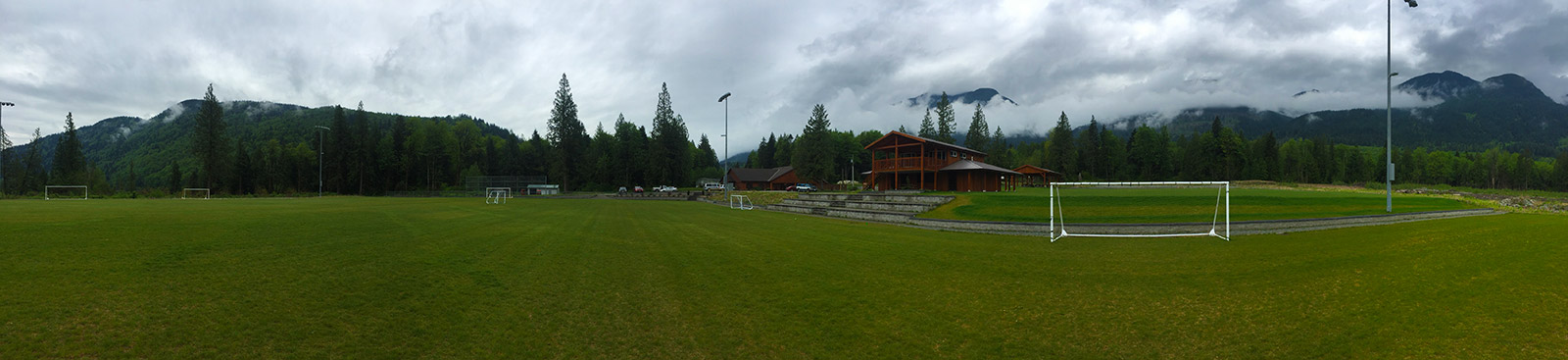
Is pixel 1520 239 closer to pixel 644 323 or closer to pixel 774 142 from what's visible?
pixel 644 323

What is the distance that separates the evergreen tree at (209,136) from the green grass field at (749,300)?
Result: 222 feet

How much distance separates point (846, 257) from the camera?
1016cm

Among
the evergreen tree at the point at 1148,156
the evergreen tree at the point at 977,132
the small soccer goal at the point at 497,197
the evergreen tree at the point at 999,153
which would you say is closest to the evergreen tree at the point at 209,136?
the small soccer goal at the point at 497,197

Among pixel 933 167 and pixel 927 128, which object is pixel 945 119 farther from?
pixel 933 167

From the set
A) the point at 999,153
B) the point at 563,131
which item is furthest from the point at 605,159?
the point at 999,153

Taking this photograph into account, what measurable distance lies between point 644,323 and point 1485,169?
16385 centimetres

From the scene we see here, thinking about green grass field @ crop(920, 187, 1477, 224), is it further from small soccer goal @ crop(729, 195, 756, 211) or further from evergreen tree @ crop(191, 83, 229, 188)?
evergreen tree @ crop(191, 83, 229, 188)

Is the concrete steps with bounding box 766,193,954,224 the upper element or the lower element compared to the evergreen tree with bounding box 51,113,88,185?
lower

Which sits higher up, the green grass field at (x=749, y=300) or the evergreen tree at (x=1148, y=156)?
the evergreen tree at (x=1148, y=156)

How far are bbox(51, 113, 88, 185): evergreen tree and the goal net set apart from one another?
328ft

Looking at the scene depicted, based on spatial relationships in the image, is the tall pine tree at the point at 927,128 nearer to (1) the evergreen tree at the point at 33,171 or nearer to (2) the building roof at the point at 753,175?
(2) the building roof at the point at 753,175

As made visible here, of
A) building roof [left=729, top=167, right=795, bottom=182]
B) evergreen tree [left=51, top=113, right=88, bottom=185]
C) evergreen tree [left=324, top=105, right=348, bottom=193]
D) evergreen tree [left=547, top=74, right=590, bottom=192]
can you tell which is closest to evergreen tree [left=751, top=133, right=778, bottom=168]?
building roof [left=729, top=167, right=795, bottom=182]

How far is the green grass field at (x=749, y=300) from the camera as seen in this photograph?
5133 mm

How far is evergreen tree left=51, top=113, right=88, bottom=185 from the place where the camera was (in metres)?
63.9
